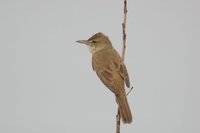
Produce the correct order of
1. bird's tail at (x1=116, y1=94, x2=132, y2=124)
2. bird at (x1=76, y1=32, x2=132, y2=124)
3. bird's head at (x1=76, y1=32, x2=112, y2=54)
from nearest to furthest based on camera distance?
bird's tail at (x1=116, y1=94, x2=132, y2=124)
bird at (x1=76, y1=32, x2=132, y2=124)
bird's head at (x1=76, y1=32, x2=112, y2=54)

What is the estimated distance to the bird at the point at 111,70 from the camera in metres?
3.69

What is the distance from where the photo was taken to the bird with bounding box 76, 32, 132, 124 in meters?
3.69

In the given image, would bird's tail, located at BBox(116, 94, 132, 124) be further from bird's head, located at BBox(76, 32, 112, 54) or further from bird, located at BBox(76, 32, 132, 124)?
bird's head, located at BBox(76, 32, 112, 54)

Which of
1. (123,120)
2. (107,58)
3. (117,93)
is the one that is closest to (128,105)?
(117,93)

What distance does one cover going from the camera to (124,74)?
396 cm

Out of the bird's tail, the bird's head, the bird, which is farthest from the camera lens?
the bird's head

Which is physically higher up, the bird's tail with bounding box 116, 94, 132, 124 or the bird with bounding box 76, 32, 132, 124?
the bird with bounding box 76, 32, 132, 124

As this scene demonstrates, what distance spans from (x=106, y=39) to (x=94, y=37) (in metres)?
0.34

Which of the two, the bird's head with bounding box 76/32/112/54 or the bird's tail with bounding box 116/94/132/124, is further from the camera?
the bird's head with bounding box 76/32/112/54

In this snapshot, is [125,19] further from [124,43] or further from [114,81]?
[114,81]

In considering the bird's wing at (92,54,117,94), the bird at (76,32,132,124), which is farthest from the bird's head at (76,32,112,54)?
the bird's wing at (92,54,117,94)

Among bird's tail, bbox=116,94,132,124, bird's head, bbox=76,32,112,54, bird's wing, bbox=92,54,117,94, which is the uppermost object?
bird's head, bbox=76,32,112,54

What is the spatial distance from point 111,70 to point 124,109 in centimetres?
55

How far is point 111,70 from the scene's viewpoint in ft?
13.0
